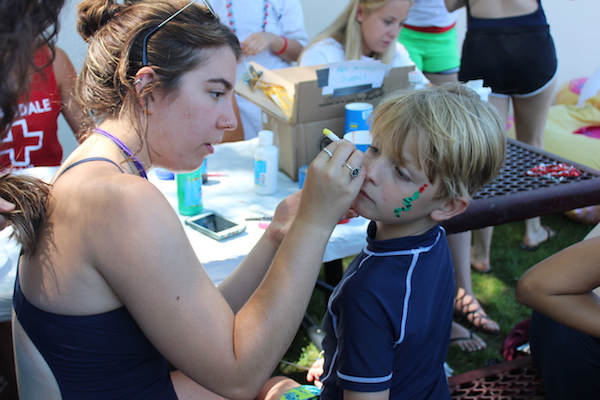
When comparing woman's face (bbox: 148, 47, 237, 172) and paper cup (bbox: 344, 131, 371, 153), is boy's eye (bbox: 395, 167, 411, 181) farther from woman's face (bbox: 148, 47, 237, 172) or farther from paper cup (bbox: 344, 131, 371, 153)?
paper cup (bbox: 344, 131, 371, 153)

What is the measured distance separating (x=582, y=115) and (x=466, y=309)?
255cm

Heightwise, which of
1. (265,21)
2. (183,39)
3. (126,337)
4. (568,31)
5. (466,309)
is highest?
(183,39)

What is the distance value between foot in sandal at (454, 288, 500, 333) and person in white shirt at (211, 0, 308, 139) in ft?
5.35

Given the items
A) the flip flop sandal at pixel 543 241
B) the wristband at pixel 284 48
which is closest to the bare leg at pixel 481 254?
the flip flop sandal at pixel 543 241

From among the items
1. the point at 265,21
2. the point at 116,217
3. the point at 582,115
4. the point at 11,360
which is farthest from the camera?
the point at 582,115

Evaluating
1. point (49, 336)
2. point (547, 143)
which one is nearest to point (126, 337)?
point (49, 336)

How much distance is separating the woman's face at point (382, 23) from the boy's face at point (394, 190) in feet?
6.44

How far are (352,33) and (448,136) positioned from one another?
2085mm

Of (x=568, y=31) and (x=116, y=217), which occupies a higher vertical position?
(x=116, y=217)

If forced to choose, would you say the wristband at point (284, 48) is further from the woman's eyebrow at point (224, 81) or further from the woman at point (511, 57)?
the woman's eyebrow at point (224, 81)

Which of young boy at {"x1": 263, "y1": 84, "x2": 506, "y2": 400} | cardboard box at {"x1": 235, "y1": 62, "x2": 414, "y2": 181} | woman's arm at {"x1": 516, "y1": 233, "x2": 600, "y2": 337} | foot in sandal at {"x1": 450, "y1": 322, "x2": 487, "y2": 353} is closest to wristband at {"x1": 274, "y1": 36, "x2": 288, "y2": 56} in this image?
cardboard box at {"x1": 235, "y1": 62, "x2": 414, "y2": 181}

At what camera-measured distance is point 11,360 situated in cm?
202

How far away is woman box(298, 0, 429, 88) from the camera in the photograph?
117 inches

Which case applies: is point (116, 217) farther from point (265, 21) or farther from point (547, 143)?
point (547, 143)
